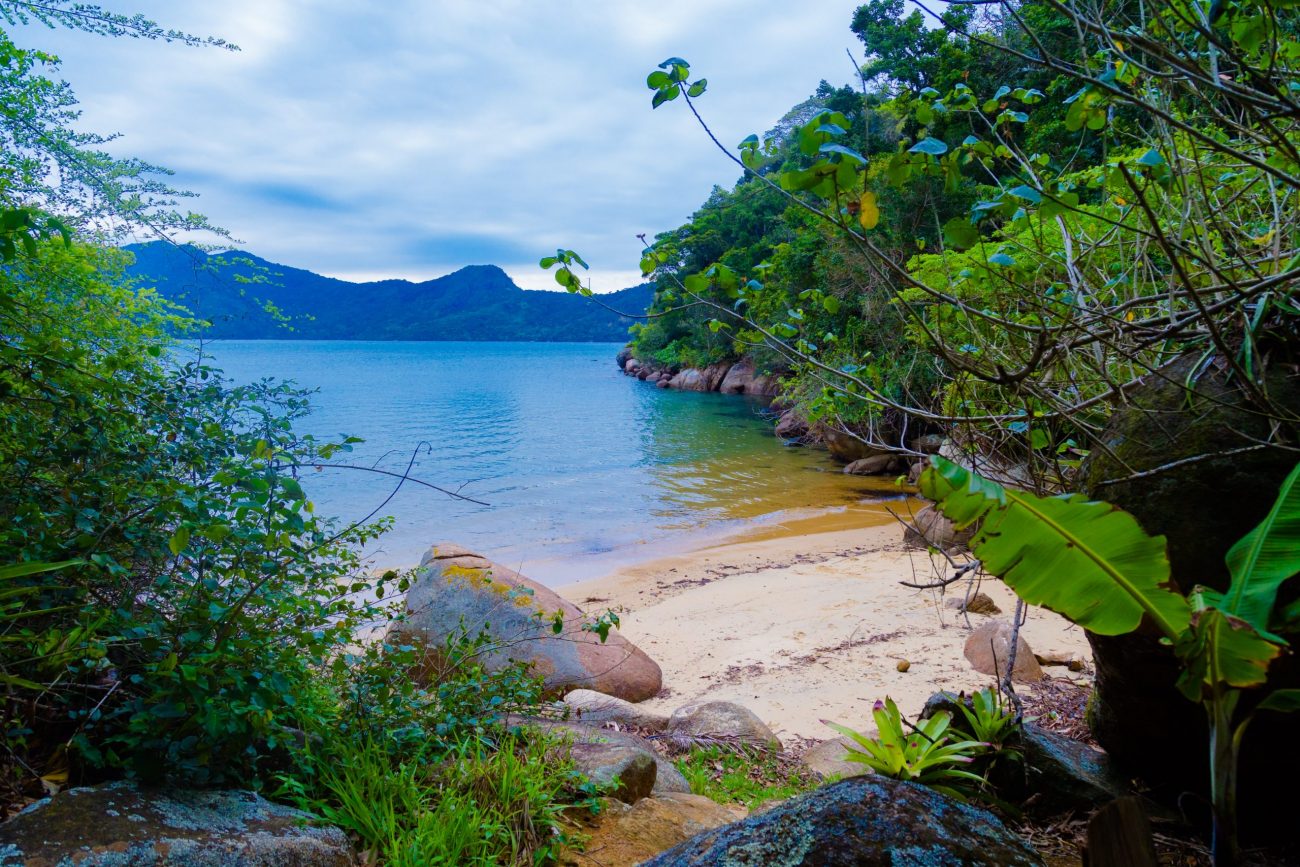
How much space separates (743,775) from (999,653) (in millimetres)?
3066

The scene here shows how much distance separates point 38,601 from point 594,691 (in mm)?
4591

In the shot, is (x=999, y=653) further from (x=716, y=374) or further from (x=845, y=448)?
(x=716, y=374)

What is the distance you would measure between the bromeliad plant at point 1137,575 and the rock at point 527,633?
4.79 meters

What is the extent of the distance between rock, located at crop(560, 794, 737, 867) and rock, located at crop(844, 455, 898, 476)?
60.4 ft

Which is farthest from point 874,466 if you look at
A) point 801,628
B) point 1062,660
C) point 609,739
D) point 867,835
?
point 867,835

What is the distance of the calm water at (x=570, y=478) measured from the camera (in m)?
14.5

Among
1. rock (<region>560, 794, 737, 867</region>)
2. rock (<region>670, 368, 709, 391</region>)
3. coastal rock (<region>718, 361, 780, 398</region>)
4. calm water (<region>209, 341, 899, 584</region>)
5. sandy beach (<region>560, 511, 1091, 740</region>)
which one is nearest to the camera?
rock (<region>560, 794, 737, 867</region>)

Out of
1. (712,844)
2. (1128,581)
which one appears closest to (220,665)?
(712,844)

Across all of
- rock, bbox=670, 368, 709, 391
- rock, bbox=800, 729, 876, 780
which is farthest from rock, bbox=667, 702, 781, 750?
rock, bbox=670, 368, 709, 391

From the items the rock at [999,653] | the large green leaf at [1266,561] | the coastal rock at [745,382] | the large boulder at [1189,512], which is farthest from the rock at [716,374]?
the large green leaf at [1266,561]

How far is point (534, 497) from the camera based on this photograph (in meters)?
18.5

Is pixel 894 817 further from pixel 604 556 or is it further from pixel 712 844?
pixel 604 556

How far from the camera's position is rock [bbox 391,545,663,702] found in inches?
259

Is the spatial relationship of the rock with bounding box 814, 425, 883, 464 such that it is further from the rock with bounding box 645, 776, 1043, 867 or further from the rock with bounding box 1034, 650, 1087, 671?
the rock with bounding box 645, 776, 1043, 867
